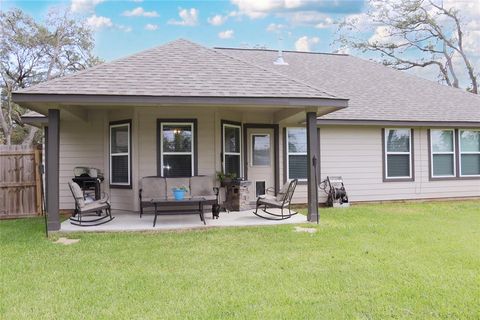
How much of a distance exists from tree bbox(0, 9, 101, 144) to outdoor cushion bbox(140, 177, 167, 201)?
17885 mm

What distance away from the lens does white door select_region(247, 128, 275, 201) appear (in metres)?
9.57

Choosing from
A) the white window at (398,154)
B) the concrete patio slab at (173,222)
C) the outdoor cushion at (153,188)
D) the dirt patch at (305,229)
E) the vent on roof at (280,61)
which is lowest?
the dirt patch at (305,229)

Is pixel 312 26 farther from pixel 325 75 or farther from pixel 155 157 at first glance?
pixel 155 157

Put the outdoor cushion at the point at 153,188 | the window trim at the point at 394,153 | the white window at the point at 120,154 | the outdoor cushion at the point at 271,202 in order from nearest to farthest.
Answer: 1. the outdoor cushion at the point at 271,202
2. the outdoor cushion at the point at 153,188
3. the white window at the point at 120,154
4. the window trim at the point at 394,153

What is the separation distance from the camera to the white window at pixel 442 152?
424 inches

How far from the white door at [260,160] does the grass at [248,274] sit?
120 inches

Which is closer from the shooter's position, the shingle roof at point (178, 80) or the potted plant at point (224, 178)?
→ the shingle roof at point (178, 80)

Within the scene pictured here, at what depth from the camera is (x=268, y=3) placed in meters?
17.8

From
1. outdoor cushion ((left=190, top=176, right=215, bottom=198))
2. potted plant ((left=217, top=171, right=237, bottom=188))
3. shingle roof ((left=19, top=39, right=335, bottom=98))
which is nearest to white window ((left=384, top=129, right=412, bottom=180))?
shingle roof ((left=19, top=39, right=335, bottom=98))

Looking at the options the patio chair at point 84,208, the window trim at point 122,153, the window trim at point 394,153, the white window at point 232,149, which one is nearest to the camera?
the patio chair at point 84,208

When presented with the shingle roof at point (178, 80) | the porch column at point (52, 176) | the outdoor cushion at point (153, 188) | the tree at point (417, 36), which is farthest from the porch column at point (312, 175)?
the tree at point (417, 36)

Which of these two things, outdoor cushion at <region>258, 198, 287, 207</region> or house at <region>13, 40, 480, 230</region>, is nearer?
house at <region>13, 40, 480, 230</region>

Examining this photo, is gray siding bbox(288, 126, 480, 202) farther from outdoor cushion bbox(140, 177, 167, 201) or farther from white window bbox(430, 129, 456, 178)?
outdoor cushion bbox(140, 177, 167, 201)

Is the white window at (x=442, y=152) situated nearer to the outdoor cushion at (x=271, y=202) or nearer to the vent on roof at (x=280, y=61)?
the vent on roof at (x=280, y=61)
